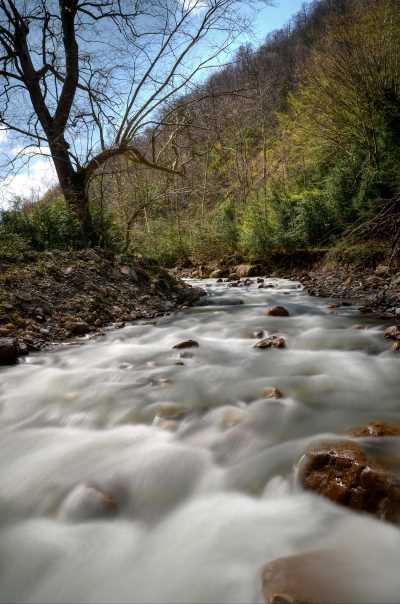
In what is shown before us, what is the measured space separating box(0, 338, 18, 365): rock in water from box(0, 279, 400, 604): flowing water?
22 cm

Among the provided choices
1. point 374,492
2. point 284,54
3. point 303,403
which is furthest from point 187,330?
point 284,54

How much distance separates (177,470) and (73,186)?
25.8 ft

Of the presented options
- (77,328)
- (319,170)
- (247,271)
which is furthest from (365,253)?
(77,328)

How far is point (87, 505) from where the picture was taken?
5.92ft

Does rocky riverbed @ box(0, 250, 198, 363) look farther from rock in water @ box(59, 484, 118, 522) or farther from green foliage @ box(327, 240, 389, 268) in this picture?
green foliage @ box(327, 240, 389, 268)

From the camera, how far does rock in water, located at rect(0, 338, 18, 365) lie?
151 inches

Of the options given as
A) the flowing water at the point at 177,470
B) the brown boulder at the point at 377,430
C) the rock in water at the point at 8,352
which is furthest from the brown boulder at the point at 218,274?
the brown boulder at the point at 377,430

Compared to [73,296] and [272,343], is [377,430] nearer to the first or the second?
[272,343]

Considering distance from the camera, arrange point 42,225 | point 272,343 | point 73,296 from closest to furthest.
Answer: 1. point 272,343
2. point 73,296
3. point 42,225

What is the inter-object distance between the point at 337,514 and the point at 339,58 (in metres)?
11.6

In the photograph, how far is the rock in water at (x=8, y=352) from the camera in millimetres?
3836

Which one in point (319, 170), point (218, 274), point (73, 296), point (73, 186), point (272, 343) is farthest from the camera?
point (218, 274)

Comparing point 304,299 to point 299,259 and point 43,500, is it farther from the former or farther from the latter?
point 43,500

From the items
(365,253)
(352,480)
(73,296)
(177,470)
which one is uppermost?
(73,296)
